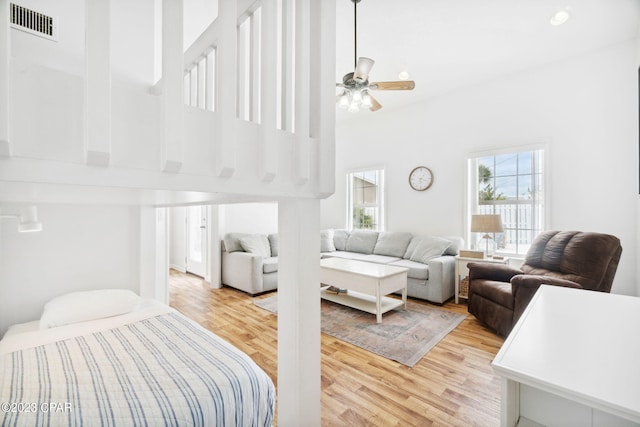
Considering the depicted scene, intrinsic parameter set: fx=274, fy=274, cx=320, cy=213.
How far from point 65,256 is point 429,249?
12.7 feet

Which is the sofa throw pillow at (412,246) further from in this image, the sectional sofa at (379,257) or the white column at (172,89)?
the white column at (172,89)

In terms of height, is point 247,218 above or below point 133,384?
above

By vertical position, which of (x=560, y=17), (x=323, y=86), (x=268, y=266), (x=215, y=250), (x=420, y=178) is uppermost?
(x=560, y=17)

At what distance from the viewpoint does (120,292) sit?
1.67m

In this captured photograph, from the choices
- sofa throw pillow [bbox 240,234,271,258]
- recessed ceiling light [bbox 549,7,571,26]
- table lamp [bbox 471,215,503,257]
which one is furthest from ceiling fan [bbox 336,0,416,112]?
sofa throw pillow [bbox 240,234,271,258]

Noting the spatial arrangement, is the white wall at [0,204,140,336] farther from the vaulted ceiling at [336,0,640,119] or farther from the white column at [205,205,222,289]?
the vaulted ceiling at [336,0,640,119]

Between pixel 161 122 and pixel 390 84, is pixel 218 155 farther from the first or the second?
pixel 390 84

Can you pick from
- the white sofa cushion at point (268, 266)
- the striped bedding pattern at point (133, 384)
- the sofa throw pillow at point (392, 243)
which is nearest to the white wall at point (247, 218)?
the white sofa cushion at point (268, 266)

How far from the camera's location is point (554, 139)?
3.41 m

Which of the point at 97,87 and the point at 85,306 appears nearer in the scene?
the point at 97,87

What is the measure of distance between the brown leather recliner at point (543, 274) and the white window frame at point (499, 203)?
851 millimetres

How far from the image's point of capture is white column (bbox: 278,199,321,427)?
90 centimetres

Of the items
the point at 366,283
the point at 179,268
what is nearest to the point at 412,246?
the point at 366,283

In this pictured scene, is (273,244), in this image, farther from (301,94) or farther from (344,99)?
(301,94)
